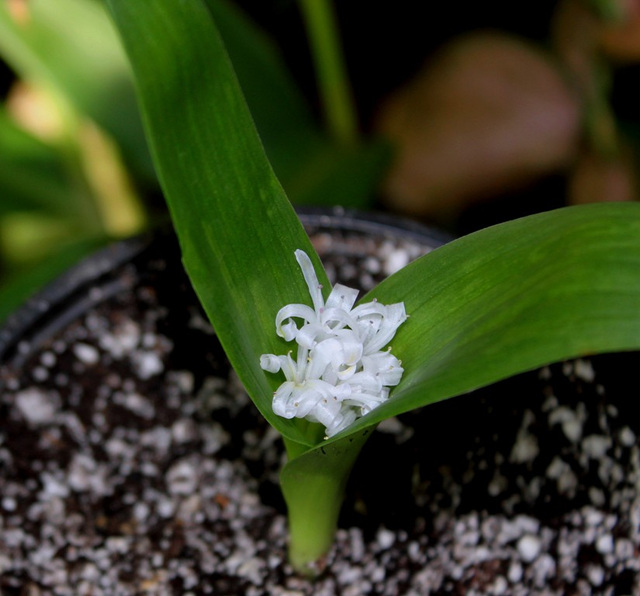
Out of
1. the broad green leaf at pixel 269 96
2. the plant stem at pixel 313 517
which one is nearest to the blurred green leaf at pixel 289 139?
the broad green leaf at pixel 269 96

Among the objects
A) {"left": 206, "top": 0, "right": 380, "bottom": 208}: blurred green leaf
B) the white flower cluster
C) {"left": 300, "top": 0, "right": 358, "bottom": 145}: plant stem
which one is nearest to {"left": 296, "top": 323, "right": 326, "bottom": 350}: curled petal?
the white flower cluster

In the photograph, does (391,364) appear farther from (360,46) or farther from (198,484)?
(360,46)

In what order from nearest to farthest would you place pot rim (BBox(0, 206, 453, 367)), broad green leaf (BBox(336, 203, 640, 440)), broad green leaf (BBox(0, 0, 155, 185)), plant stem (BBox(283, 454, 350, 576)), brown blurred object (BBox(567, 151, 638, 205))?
broad green leaf (BBox(336, 203, 640, 440)) < plant stem (BBox(283, 454, 350, 576)) < pot rim (BBox(0, 206, 453, 367)) < broad green leaf (BBox(0, 0, 155, 185)) < brown blurred object (BBox(567, 151, 638, 205))

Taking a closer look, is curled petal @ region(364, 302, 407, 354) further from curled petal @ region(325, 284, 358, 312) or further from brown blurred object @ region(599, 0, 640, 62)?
brown blurred object @ region(599, 0, 640, 62)

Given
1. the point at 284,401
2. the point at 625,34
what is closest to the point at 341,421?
the point at 284,401

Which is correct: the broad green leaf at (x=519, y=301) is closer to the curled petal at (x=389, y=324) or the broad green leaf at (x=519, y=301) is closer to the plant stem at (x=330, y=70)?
the curled petal at (x=389, y=324)

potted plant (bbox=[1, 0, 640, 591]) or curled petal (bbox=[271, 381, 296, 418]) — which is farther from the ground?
potted plant (bbox=[1, 0, 640, 591])

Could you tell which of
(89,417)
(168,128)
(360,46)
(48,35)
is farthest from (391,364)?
(360,46)
